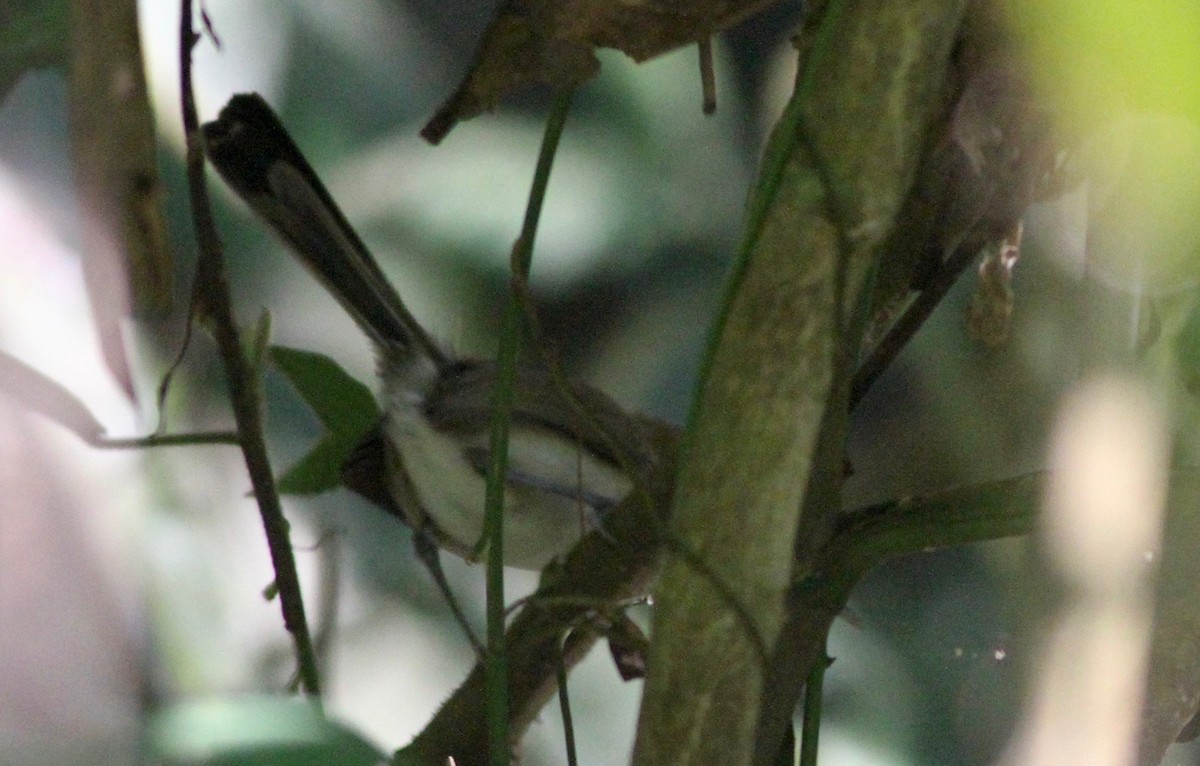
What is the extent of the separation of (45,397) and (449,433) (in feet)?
2.28

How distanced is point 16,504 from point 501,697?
0.37 meters

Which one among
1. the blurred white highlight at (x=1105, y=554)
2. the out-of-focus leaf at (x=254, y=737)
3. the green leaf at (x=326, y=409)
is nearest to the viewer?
the out-of-focus leaf at (x=254, y=737)

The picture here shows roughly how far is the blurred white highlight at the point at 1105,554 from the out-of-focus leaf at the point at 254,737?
0.38 metres

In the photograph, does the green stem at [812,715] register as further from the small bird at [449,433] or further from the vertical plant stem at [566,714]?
the small bird at [449,433]

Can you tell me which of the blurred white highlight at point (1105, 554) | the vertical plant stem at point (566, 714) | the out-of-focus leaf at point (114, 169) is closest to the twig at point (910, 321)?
the blurred white highlight at point (1105, 554)

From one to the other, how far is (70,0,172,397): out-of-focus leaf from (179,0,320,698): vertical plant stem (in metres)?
0.02

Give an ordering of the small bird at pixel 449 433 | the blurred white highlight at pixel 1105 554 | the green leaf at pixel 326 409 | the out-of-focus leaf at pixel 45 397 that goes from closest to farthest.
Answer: the blurred white highlight at pixel 1105 554
the out-of-focus leaf at pixel 45 397
the green leaf at pixel 326 409
the small bird at pixel 449 433

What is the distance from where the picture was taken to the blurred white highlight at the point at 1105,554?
0.65 meters

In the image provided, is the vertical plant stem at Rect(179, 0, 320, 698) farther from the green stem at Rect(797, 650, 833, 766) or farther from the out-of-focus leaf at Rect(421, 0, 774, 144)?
the green stem at Rect(797, 650, 833, 766)

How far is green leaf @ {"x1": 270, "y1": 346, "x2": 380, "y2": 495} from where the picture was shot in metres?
1.02

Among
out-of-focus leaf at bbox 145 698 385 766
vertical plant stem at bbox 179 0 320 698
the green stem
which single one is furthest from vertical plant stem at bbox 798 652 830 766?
out-of-focus leaf at bbox 145 698 385 766

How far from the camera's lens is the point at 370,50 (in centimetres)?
198

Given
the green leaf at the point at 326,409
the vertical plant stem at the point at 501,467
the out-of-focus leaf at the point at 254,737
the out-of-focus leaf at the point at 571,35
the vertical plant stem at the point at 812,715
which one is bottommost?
the out-of-focus leaf at the point at 254,737

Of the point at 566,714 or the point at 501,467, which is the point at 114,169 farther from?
the point at 566,714
